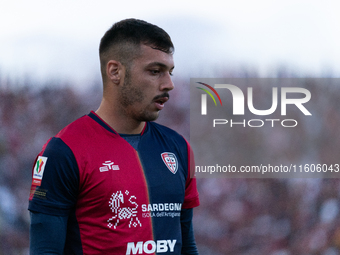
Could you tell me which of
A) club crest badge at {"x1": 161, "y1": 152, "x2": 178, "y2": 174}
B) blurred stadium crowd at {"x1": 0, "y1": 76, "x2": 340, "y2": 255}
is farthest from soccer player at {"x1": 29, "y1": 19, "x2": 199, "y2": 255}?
blurred stadium crowd at {"x1": 0, "y1": 76, "x2": 340, "y2": 255}

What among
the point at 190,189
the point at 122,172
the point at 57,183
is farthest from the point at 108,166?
the point at 190,189

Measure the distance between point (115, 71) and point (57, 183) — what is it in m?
0.54

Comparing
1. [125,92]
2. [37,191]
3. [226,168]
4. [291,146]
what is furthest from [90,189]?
[291,146]

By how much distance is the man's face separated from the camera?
158 centimetres

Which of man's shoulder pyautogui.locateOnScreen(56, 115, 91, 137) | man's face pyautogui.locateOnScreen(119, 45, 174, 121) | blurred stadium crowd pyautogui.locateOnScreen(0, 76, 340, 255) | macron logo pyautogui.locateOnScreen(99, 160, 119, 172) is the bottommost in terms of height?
blurred stadium crowd pyautogui.locateOnScreen(0, 76, 340, 255)

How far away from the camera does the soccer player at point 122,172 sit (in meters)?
1.41

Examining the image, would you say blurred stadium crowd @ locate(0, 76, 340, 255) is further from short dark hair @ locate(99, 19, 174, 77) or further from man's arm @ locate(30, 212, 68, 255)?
man's arm @ locate(30, 212, 68, 255)

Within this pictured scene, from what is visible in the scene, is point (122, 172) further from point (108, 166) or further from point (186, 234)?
point (186, 234)

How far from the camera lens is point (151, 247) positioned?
1489 mm

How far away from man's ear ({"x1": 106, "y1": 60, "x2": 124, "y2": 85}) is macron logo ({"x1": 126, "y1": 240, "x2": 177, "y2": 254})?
68 centimetres

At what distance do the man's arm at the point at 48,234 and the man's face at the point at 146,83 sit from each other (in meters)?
0.54

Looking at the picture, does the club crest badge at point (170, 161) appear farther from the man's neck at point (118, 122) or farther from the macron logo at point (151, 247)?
the macron logo at point (151, 247)

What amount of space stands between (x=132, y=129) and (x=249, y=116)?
2.37 metres

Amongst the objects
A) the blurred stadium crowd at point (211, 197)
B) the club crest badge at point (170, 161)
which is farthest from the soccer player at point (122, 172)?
the blurred stadium crowd at point (211, 197)
